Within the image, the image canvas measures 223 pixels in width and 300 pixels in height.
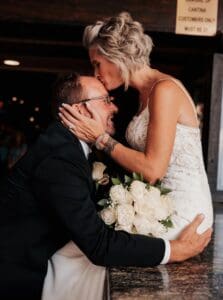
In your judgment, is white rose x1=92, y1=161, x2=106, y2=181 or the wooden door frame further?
the wooden door frame

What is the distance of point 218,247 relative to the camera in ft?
7.24

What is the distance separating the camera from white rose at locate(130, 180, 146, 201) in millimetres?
1727

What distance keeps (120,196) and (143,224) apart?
0.14 meters

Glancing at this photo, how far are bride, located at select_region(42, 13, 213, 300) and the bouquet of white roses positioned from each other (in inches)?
4.3

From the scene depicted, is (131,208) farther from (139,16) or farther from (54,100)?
(139,16)

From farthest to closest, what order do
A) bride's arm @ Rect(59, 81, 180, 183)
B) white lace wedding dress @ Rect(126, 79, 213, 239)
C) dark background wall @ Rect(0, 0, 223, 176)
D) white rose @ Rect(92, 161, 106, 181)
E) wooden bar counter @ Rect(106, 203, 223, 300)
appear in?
dark background wall @ Rect(0, 0, 223, 176)
white rose @ Rect(92, 161, 106, 181)
white lace wedding dress @ Rect(126, 79, 213, 239)
bride's arm @ Rect(59, 81, 180, 183)
wooden bar counter @ Rect(106, 203, 223, 300)

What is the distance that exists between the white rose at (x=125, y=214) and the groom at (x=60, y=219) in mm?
67

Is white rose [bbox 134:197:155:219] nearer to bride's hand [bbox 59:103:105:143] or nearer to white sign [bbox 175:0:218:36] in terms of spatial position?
bride's hand [bbox 59:103:105:143]

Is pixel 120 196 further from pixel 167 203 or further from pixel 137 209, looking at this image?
pixel 167 203

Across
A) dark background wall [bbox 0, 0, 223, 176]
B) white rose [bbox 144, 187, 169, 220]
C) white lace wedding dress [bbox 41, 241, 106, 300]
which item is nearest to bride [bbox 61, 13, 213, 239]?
white rose [bbox 144, 187, 169, 220]

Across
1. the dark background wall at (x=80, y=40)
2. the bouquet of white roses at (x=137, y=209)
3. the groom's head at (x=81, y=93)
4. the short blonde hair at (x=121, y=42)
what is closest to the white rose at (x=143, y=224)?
the bouquet of white roses at (x=137, y=209)

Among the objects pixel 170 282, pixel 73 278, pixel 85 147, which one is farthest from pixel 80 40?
pixel 170 282

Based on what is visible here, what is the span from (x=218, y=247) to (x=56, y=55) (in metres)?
2.86

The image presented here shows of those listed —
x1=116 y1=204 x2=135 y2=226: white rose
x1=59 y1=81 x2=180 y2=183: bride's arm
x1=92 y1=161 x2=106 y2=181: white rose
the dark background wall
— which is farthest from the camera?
the dark background wall
